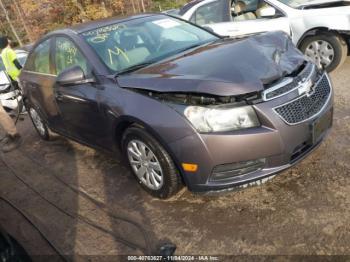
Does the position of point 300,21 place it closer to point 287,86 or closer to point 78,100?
point 287,86

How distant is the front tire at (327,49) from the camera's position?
18.5ft

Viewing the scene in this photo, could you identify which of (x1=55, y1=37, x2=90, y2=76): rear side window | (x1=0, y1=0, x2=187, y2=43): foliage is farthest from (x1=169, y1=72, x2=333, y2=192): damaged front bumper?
(x1=0, y1=0, x2=187, y2=43): foliage

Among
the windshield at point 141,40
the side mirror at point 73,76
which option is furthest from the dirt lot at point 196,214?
the windshield at point 141,40

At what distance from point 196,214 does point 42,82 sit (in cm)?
275

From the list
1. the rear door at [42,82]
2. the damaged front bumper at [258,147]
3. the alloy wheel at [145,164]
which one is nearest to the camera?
the damaged front bumper at [258,147]

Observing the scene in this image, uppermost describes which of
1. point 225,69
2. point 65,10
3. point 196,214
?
point 225,69

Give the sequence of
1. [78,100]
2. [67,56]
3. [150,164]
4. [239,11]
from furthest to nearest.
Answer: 1. [239,11]
2. [67,56]
3. [78,100]
4. [150,164]

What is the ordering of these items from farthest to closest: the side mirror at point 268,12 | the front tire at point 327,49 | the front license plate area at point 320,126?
the side mirror at point 268,12 < the front tire at point 327,49 < the front license plate area at point 320,126

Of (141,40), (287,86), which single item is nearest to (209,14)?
(141,40)

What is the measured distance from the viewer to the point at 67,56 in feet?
13.1

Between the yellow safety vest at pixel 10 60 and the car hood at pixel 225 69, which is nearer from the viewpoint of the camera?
the car hood at pixel 225 69

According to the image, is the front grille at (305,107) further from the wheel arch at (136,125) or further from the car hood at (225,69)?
the wheel arch at (136,125)

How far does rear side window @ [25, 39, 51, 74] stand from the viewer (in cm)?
451

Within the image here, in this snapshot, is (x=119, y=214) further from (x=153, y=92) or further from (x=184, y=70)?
(x=184, y=70)
